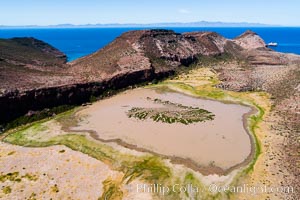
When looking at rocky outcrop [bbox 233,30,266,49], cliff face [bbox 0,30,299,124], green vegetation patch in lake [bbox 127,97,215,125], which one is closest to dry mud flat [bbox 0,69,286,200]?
green vegetation patch in lake [bbox 127,97,215,125]

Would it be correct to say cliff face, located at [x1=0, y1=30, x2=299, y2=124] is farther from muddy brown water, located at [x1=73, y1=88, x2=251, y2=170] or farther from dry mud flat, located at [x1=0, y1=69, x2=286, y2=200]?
muddy brown water, located at [x1=73, y1=88, x2=251, y2=170]

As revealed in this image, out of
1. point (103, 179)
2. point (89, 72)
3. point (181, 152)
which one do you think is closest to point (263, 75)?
point (89, 72)

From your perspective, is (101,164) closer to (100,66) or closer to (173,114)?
(173,114)

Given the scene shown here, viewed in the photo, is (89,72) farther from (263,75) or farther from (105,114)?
(263,75)

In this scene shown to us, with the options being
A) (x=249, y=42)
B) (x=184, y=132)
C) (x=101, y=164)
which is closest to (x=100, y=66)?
(x=184, y=132)

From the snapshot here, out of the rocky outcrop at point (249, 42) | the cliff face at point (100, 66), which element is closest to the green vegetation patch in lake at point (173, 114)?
the cliff face at point (100, 66)

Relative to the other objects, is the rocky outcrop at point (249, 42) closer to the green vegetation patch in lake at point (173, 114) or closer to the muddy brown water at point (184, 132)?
the muddy brown water at point (184, 132)
